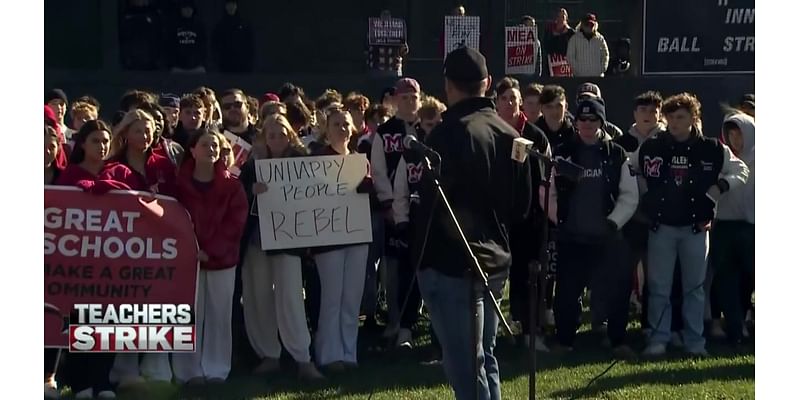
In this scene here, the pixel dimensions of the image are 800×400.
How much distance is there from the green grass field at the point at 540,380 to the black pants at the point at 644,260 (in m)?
0.38

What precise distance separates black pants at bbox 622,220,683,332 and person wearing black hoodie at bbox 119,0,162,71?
8879mm

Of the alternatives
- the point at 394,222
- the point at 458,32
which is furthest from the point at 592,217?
the point at 458,32

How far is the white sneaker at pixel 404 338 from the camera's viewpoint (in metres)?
8.84

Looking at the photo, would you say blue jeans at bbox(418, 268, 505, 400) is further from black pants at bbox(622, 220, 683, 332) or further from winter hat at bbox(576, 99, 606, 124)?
black pants at bbox(622, 220, 683, 332)

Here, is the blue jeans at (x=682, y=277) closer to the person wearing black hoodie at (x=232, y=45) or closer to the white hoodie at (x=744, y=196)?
the white hoodie at (x=744, y=196)

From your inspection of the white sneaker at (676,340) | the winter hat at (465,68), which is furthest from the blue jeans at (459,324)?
the white sneaker at (676,340)

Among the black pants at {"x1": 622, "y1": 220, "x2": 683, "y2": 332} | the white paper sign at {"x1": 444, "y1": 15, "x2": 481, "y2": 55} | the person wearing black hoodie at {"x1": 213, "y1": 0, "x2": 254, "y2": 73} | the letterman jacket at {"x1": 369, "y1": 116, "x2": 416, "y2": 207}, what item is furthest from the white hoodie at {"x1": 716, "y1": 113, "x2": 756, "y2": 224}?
the person wearing black hoodie at {"x1": 213, "y1": 0, "x2": 254, "y2": 73}

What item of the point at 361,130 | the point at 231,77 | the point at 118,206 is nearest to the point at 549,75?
the point at 231,77

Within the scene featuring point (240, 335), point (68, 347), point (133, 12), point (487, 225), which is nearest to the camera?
point (487, 225)

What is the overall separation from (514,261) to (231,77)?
23.7 feet

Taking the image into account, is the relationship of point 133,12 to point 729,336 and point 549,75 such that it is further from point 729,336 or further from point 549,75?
point 729,336

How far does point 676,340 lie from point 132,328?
4.01 m

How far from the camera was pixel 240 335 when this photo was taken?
344 inches

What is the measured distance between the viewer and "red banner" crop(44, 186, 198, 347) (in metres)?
7.38
